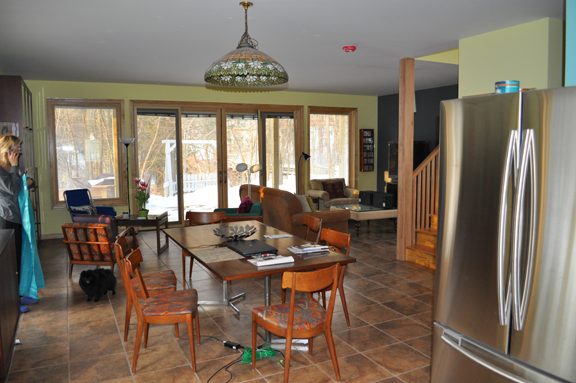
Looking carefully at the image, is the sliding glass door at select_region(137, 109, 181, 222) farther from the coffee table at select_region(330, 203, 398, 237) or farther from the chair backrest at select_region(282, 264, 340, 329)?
the chair backrest at select_region(282, 264, 340, 329)

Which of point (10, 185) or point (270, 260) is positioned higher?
point (10, 185)

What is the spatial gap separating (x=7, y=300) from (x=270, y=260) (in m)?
1.84

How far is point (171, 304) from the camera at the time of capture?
3.14m

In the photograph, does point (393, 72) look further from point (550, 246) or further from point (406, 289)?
point (550, 246)

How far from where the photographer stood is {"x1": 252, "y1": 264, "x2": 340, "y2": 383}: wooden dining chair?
264 cm

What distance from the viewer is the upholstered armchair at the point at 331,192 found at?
923 centimetres

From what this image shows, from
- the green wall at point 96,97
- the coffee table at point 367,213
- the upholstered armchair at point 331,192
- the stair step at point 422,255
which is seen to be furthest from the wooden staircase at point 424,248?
the green wall at point 96,97

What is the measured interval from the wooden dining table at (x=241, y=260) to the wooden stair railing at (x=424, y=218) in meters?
2.42

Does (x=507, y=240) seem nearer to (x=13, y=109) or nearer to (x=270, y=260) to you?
(x=270, y=260)

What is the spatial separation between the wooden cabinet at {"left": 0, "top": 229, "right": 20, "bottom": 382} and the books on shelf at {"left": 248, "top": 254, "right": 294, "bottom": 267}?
62.8 inches

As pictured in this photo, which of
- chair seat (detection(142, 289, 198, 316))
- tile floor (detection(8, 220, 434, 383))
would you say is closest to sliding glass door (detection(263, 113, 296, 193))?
tile floor (detection(8, 220, 434, 383))

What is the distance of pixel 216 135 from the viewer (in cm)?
912

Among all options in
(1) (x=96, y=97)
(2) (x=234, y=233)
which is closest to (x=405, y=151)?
(2) (x=234, y=233)

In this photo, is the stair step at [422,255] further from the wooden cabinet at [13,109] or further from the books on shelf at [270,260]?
the wooden cabinet at [13,109]
